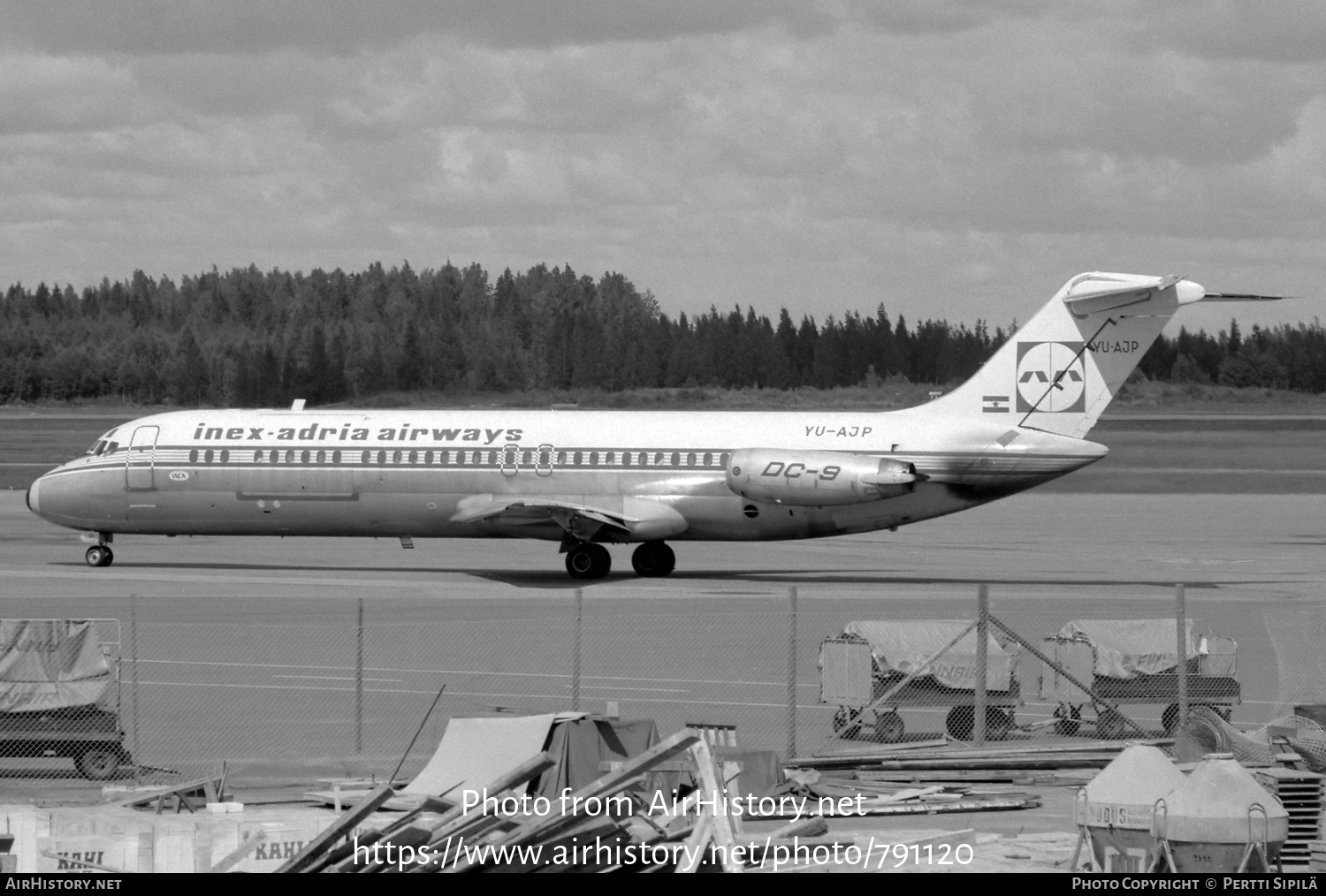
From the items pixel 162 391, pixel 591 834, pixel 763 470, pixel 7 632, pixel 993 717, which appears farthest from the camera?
pixel 162 391

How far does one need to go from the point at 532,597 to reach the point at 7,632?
15602mm

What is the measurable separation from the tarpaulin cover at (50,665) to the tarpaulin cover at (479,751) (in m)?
3.33

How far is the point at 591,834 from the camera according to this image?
11.0 metres

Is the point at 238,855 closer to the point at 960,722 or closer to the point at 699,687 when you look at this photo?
the point at 960,722

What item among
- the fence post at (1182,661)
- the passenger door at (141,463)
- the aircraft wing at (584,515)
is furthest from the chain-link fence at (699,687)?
the passenger door at (141,463)

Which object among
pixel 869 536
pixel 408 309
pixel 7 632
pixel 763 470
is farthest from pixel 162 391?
pixel 7 632

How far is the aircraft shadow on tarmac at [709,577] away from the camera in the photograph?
112ft

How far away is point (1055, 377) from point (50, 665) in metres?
21.0

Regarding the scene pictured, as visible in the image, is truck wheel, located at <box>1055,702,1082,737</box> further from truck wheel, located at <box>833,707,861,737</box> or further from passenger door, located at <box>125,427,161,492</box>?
passenger door, located at <box>125,427,161,492</box>

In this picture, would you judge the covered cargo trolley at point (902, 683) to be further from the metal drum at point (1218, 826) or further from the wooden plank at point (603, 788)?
the metal drum at point (1218, 826)

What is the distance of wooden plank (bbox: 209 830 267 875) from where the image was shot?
11.4m

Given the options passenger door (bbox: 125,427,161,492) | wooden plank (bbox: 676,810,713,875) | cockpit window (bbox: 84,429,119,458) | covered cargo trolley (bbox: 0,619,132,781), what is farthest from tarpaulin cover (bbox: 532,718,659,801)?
cockpit window (bbox: 84,429,119,458)
